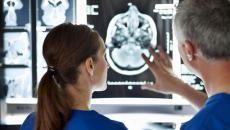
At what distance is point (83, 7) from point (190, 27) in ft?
2.48

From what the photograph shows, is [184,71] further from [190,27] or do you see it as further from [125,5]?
[190,27]

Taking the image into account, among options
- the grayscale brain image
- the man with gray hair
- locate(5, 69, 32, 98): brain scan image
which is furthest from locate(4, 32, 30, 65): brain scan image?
the man with gray hair

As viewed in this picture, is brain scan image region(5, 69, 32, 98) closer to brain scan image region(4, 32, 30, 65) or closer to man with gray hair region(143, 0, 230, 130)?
brain scan image region(4, 32, 30, 65)

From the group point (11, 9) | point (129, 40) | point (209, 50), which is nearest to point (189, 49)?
point (209, 50)

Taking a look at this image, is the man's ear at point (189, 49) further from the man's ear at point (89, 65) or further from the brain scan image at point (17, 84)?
the brain scan image at point (17, 84)

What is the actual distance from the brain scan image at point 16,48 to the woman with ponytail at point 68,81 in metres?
0.55

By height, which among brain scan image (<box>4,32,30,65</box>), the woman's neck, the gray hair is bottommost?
the woman's neck

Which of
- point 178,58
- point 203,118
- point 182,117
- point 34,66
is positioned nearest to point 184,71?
point 178,58

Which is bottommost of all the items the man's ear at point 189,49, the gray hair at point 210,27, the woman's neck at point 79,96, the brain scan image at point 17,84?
the brain scan image at point 17,84

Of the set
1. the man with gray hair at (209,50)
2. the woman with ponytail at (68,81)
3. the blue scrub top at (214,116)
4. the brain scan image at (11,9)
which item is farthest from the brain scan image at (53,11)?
the blue scrub top at (214,116)

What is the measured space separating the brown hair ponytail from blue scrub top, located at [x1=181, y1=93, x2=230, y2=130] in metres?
0.35

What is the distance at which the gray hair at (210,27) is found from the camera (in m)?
1.07

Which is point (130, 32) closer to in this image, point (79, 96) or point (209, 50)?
point (79, 96)

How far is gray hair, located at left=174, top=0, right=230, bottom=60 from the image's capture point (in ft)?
3.50
